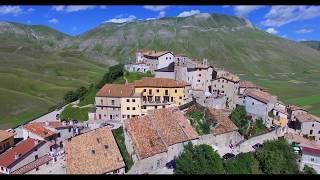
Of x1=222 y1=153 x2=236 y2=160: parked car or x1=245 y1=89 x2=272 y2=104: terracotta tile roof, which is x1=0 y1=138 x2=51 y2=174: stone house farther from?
x1=245 y1=89 x2=272 y2=104: terracotta tile roof

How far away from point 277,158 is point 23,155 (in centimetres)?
2090

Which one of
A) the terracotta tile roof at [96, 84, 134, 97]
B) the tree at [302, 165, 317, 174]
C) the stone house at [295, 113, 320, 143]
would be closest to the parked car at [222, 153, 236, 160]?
the tree at [302, 165, 317, 174]

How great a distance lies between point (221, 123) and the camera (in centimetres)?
3503

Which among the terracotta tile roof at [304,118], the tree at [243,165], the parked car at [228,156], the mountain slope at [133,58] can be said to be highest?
the mountain slope at [133,58]

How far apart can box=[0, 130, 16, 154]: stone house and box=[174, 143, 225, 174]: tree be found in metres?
16.7

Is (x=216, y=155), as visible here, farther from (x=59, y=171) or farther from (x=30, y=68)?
(x=30, y=68)

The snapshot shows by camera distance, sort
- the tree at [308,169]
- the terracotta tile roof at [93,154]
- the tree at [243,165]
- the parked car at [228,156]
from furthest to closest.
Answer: the parked car at [228,156] < the tree at [308,169] < the tree at [243,165] < the terracotta tile roof at [93,154]

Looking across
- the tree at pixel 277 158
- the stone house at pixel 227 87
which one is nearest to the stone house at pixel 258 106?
the stone house at pixel 227 87

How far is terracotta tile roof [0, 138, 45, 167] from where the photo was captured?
99.4 ft

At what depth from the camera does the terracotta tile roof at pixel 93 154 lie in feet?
89.9

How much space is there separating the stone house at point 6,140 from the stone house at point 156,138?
11436 millimetres

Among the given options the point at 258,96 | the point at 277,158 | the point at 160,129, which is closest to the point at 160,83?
the point at 160,129

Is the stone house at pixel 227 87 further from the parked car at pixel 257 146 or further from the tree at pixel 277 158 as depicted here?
the tree at pixel 277 158
